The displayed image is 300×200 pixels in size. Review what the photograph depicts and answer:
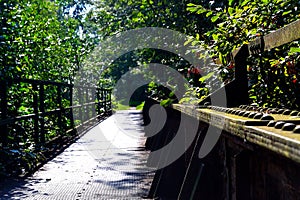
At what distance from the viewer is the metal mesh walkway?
5.46 meters

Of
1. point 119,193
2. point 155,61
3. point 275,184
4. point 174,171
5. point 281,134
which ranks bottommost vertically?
point 119,193

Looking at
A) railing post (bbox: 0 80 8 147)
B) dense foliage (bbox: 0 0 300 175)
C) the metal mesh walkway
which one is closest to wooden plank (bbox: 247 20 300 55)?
dense foliage (bbox: 0 0 300 175)

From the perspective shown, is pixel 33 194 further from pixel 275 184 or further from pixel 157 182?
pixel 275 184

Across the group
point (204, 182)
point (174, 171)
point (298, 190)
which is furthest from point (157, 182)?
point (298, 190)

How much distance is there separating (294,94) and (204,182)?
106 centimetres

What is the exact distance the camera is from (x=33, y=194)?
212 inches

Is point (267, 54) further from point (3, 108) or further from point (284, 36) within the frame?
point (3, 108)

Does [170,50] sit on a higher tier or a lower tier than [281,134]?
higher

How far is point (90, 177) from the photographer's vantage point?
21.5ft

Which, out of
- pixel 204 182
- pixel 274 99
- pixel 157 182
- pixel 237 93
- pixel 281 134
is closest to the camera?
pixel 281 134

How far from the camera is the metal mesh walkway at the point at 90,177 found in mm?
5457

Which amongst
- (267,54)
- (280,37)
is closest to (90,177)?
(267,54)

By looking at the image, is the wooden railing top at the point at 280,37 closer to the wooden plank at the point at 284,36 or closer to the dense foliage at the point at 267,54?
the wooden plank at the point at 284,36

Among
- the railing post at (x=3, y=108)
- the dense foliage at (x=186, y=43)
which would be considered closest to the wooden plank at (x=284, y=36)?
the dense foliage at (x=186, y=43)
